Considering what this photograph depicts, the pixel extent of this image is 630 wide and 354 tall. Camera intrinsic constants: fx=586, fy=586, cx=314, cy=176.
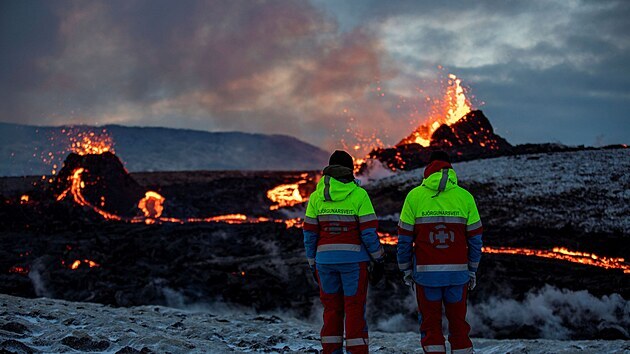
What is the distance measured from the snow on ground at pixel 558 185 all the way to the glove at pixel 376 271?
18079 millimetres

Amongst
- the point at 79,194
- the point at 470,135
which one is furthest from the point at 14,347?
the point at 470,135

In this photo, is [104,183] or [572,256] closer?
[572,256]

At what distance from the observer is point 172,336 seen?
991cm

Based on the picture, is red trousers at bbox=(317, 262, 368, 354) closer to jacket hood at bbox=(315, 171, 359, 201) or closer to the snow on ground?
jacket hood at bbox=(315, 171, 359, 201)

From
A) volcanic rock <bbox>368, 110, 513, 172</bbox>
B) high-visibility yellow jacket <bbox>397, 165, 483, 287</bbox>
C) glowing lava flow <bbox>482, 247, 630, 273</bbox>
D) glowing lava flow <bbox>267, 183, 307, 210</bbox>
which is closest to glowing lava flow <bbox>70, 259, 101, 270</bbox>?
glowing lava flow <bbox>482, 247, 630, 273</bbox>

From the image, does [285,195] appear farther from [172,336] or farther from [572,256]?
[172,336]

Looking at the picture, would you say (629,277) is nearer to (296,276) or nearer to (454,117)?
(296,276)

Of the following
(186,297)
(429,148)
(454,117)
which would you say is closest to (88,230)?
(186,297)

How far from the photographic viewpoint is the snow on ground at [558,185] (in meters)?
25.3

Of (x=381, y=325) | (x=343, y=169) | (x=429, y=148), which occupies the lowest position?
(x=381, y=325)

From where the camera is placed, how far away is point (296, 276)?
18.1 meters

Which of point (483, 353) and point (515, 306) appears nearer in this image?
point (483, 353)

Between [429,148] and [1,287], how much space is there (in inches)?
1446

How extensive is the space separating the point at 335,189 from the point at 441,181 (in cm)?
136
